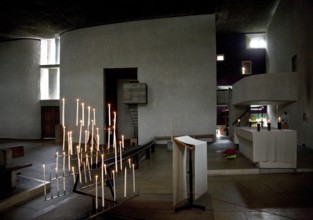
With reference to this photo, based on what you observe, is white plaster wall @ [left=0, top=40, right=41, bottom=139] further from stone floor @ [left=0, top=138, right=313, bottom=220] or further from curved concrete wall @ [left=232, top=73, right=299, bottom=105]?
curved concrete wall @ [left=232, top=73, right=299, bottom=105]

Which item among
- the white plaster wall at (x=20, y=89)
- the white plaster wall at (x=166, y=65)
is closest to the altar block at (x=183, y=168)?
the white plaster wall at (x=166, y=65)

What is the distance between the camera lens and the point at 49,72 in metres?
14.9

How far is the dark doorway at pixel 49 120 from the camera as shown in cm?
1444

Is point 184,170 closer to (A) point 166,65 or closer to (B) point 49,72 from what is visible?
(A) point 166,65

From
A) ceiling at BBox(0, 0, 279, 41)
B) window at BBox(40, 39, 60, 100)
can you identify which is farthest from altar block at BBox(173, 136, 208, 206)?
window at BBox(40, 39, 60, 100)

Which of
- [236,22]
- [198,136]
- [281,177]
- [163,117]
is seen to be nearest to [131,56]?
[163,117]

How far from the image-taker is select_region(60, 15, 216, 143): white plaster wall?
11.1 meters

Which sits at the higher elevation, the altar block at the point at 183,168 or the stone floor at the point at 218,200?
the altar block at the point at 183,168

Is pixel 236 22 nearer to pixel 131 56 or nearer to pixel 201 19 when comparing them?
pixel 201 19

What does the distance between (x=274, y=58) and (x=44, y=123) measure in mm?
13324

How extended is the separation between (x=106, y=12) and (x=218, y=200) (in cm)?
957

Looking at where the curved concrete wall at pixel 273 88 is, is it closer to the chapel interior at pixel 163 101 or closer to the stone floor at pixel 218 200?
the chapel interior at pixel 163 101

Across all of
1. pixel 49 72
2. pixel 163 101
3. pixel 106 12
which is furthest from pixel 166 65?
pixel 49 72

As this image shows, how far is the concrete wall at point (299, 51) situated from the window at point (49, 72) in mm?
12033
